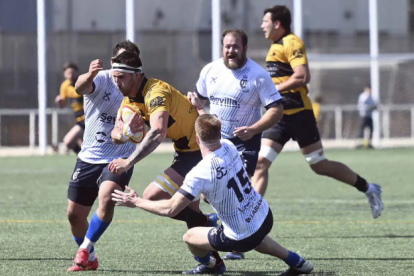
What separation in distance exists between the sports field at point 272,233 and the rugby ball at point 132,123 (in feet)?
3.48

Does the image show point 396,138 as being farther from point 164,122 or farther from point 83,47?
point 164,122

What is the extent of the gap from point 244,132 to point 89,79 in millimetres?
1565

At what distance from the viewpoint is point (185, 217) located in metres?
6.94

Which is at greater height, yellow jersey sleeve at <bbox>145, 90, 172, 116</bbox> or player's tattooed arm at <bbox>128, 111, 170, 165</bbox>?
yellow jersey sleeve at <bbox>145, 90, 172, 116</bbox>

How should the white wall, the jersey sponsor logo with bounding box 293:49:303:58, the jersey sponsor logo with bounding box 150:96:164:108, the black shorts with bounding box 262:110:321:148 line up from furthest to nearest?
the white wall, the black shorts with bounding box 262:110:321:148, the jersey sponsor logo with bounding box 293:49:303:58, the jersey sponsor logo with bounding box 150:96:164:108

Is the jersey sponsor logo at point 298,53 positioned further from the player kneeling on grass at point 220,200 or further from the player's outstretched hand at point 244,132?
the player kneeling on grass at point 220,200

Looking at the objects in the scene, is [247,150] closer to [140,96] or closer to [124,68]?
[140,96]

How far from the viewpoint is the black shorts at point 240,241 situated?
6.37m

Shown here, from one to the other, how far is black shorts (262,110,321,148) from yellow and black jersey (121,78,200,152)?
298 cm

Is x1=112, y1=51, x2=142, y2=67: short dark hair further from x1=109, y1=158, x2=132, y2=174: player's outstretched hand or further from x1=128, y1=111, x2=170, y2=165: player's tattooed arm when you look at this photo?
x1=109, y1=158, x2=132, y2=174: player's outstretched hand

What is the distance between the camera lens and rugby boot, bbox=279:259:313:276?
6.71 metres

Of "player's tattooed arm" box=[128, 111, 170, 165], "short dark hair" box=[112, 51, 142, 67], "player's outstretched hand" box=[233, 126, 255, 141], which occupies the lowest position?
"player's outstretched hand" box=[233, 126, 255, 141]

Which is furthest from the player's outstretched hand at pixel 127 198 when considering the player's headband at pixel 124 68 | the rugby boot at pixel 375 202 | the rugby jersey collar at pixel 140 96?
the rugby boot at pixel 375 202

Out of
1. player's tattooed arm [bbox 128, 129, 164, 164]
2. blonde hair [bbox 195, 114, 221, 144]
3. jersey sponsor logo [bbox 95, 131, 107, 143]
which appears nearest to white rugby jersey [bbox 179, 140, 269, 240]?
blonde hair [bbox 195, 114, 221, 144]
